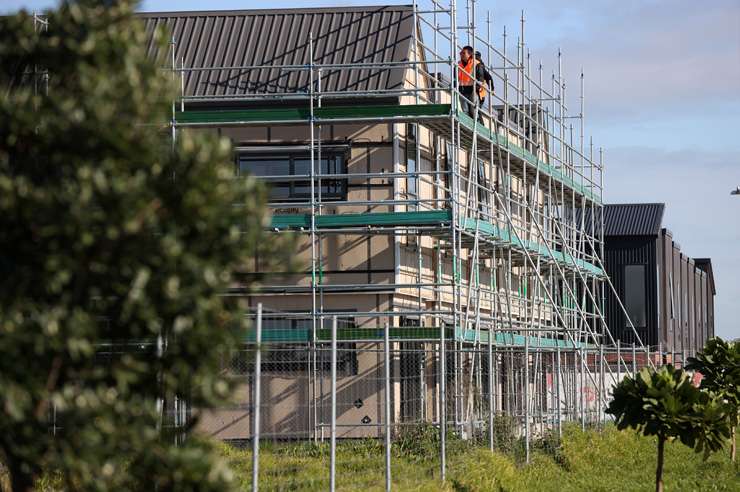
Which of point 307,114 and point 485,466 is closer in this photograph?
point 485,466

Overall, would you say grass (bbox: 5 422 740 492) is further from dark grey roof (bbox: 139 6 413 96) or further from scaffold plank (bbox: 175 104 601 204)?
dark grey roof (bbox: 139 6 413 96)

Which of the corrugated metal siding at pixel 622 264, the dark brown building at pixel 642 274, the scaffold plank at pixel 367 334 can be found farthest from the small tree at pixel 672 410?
the corrugated metal siding at pixel 622 264

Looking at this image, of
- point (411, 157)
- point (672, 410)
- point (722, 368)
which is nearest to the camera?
point (672, 410)

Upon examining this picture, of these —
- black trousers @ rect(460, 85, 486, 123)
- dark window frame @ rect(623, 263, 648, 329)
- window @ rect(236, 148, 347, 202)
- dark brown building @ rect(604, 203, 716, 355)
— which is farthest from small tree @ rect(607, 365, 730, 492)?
dark window frame @ rect(623, 263, 648, 329)

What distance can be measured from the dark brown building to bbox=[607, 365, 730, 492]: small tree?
3122cm

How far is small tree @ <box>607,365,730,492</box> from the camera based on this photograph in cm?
1571

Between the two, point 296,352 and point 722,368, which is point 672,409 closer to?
point 296,352

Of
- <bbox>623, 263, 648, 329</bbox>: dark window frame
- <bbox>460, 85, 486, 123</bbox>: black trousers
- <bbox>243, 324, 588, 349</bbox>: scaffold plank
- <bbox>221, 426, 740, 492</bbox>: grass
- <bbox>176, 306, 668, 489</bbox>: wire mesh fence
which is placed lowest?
<bbox>221, 426, 740, 492</bbox>: grass

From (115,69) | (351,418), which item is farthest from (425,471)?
(115,69)

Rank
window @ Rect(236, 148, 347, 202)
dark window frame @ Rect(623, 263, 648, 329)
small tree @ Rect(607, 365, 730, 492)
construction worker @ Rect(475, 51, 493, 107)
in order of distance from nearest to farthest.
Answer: small tree @ Rect(607, 365, 730, 492) < window @ Rect(236, 148, 347, 202) < construction worker @ Rect(475, 51, 493, 107) < dark window frame @ Rect(623, 263, 648, 329)

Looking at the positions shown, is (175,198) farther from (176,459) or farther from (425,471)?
(425,471)

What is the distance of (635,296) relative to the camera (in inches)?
1984

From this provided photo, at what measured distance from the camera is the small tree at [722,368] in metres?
25.7

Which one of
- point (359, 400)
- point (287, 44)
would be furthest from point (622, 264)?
point (359, 400)
